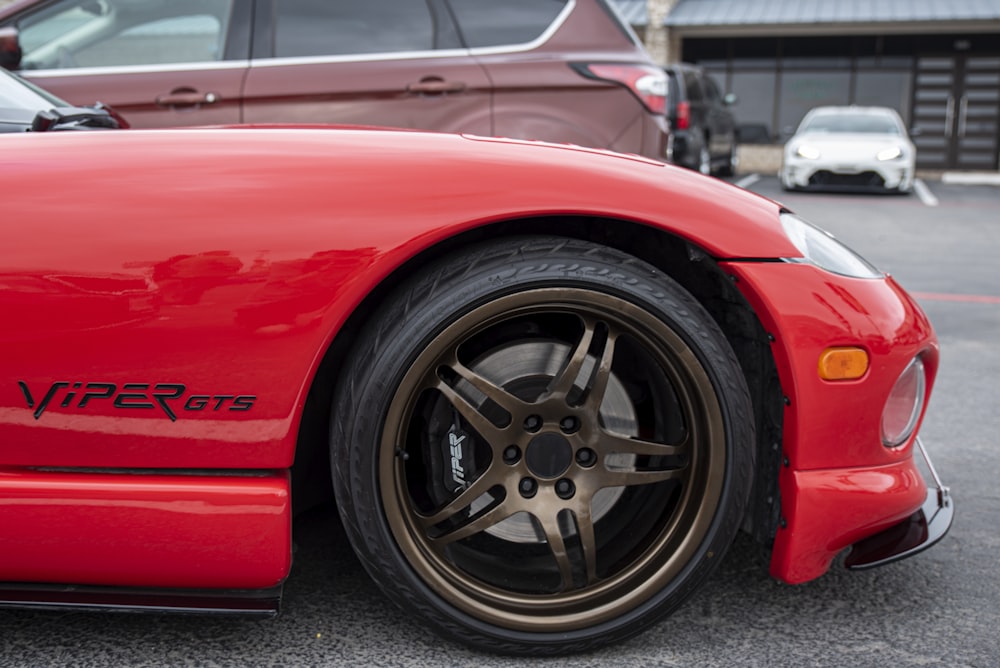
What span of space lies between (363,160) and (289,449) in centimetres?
53

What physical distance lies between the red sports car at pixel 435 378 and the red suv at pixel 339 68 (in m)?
2.84

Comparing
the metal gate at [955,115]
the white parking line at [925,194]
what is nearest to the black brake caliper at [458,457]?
the white parking line at [925,194]

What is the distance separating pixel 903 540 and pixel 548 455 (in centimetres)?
75

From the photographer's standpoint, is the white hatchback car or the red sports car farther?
the white hatchback car

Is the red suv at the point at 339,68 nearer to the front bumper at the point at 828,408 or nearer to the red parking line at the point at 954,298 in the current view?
the red parking line at the point at 954,298

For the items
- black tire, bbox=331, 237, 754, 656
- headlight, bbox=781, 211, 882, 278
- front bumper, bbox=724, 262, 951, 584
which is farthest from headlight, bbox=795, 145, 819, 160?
black tire, bbox=331, 237, 754, 656

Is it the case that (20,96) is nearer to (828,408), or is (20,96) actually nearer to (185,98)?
(828,408)

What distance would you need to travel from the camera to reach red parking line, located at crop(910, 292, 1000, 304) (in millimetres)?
6312

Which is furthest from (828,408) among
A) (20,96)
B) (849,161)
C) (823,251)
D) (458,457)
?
(849,161)

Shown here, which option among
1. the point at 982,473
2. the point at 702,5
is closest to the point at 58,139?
the point at 982,473

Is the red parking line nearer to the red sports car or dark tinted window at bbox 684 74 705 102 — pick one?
the red sports car

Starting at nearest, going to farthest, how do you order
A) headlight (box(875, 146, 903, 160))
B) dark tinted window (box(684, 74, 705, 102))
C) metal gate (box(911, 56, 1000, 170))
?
dark tinted window (box(684, 74, 705, 102))
headlight (box(875, 146, 903, 160))
metal gate (box(911, 56, 1000, 170))

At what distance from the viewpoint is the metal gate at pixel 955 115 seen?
23.8 m

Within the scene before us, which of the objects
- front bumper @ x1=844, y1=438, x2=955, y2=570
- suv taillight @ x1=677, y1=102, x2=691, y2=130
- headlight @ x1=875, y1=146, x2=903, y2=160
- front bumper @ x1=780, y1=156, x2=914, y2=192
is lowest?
front bumper @ x1=780, y1=156, x2=914, y2=192
